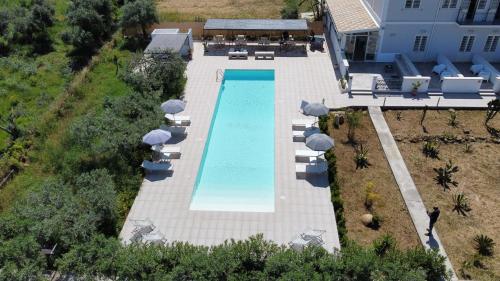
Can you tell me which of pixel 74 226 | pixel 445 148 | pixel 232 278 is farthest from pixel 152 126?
pixel 445 148

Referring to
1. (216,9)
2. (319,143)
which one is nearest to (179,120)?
(319,143)

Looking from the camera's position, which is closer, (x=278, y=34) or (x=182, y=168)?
(x=182, y=168)

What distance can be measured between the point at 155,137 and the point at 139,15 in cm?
1800

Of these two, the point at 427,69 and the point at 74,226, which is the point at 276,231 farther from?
the point at 427,69

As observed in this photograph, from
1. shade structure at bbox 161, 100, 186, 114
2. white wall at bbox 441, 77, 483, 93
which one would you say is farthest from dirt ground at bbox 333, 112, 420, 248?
shade structure at bbox 161, 100, 186, 114

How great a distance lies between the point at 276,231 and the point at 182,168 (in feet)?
21.6

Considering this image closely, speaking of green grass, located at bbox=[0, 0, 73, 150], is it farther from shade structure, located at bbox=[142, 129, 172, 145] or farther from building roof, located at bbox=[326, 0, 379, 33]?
building roof, located at bbox=[326, 0, 379, 33]

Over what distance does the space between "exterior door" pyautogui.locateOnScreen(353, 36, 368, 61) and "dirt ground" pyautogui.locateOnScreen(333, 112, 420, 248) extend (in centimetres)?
937

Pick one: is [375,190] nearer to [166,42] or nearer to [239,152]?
[239,152]

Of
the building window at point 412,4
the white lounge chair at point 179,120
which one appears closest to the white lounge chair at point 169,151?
the white lounge chair at point 179,120

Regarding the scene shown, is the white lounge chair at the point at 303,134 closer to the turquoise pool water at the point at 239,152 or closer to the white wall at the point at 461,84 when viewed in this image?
the turquoise pool water at the point at 239,152

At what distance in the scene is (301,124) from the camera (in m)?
24.3

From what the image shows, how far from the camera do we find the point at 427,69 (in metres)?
30.3

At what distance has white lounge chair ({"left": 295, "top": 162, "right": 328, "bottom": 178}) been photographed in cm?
2062
